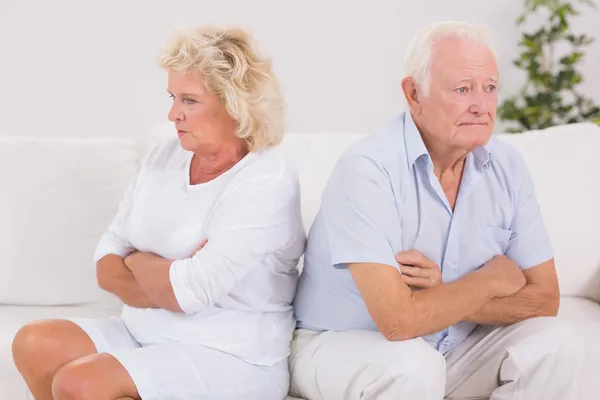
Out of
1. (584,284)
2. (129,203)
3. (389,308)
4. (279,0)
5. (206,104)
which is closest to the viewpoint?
(389,308)

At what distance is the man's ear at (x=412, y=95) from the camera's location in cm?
184

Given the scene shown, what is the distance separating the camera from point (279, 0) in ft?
10.7

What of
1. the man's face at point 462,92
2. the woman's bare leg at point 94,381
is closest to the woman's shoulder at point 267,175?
the man's face at point 462,92

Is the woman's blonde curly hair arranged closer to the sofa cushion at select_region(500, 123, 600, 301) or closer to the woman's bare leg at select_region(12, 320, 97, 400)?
the woman's bare leg at select_region(12, 320, 97, 400)

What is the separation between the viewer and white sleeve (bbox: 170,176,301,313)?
1.72 m

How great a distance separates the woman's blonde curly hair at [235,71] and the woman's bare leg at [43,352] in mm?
550

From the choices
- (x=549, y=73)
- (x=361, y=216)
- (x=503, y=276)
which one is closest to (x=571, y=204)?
(x=503, y=276)

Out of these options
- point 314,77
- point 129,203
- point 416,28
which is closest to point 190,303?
point 129,203

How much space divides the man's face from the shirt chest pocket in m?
0.20

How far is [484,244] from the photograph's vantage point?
187 centimetres

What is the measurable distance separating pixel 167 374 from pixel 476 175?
2.56 feet

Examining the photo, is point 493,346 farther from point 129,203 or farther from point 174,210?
point 129,203

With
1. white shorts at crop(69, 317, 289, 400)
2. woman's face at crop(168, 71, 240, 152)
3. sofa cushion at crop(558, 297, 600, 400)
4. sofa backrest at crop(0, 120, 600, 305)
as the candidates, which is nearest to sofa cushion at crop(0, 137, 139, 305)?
sofa backrest at crop(0, 120, 600, 305)

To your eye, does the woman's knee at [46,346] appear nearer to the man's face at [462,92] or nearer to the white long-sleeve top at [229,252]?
the white long-sleeve top at [229,252]
